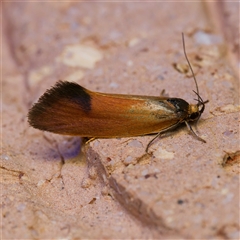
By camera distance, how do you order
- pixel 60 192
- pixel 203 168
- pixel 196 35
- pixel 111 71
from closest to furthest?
1. pixel 203 168
2. pixel 60 192
3. pixel 111 71
4. pixel 196 35

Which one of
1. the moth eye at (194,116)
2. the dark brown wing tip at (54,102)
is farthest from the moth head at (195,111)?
the dark brown wing tip at (54,102)

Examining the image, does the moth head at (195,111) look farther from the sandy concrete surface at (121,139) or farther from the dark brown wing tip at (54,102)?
the dark brown wing tip at (54,102)

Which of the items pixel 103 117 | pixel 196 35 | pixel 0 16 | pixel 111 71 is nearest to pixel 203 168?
pixel 103 117

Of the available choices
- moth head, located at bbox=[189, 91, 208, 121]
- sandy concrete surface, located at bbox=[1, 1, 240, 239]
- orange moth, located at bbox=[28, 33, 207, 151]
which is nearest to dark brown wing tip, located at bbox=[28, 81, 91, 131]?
orange moth, located at bbox=[28, 33, 207, 151]

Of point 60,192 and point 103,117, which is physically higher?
point 103,117

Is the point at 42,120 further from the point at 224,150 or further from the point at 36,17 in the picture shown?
the point at 36,17

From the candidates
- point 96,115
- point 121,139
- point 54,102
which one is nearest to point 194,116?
point 121,139
